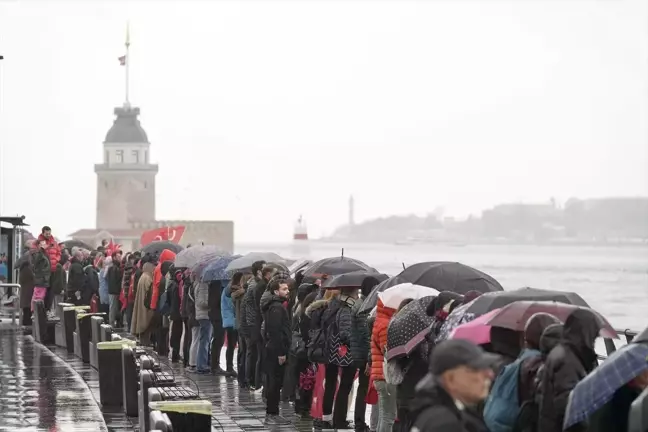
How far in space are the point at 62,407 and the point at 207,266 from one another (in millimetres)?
4741

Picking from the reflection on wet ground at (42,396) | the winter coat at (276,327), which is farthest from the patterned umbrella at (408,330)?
the winter coat at (276,327)

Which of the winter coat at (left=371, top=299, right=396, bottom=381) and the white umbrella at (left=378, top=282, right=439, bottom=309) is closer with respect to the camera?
the white umbrella at (left=378, top=282, right=439, bottom=309)

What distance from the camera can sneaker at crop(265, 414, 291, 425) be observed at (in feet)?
53.6

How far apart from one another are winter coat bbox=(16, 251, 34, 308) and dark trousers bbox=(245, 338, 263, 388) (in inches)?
412

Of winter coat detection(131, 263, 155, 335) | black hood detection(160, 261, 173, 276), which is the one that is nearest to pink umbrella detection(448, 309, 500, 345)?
black hood detection(160, 261, 173, 276)

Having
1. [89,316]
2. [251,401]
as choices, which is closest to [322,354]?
[251,401]

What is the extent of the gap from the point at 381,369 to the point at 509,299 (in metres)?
2.74

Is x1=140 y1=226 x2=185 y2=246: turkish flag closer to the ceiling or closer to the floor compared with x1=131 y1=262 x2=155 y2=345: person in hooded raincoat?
closer to the ceiling

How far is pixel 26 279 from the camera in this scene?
2894 cm

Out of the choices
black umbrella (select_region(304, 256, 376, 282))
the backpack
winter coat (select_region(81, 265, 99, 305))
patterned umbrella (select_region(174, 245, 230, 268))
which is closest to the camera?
the backpack

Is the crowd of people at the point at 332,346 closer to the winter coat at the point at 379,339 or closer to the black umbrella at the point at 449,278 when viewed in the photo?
the winter coat at the point at 379,339

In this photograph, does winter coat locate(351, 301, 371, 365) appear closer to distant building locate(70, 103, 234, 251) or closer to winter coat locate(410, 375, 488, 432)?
winter coat locate(410, 375, 488, 432)

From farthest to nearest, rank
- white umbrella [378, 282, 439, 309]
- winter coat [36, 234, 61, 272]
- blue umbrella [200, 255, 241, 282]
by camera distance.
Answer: winter coat [36, 234, 61, 272], blue umbrella [200, 255, 241, 282], white umbrella [378, 282, 439, 309]

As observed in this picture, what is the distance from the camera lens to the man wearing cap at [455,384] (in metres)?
6.83
